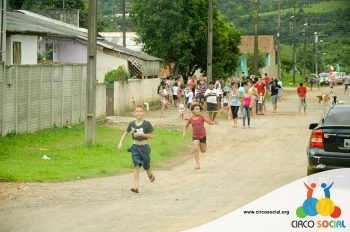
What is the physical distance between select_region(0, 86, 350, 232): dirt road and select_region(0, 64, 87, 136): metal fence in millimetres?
5618

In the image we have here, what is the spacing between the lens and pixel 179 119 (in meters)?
34.1

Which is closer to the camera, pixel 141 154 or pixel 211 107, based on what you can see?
pixel 141 154

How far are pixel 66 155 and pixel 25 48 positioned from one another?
39.6 ft

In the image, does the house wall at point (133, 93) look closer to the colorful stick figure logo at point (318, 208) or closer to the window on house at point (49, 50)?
the window on house at point (49, 50)

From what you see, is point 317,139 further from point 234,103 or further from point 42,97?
point 234,103

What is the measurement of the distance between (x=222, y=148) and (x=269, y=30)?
276ft

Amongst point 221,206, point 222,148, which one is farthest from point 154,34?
point 221,206

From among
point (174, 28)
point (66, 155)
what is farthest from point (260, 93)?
point (66, 155)

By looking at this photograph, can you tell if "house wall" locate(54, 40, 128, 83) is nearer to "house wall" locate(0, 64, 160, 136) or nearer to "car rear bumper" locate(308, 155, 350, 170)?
"house wall" locate(0, 64, 160, 136)

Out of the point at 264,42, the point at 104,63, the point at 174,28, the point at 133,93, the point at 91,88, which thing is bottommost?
the point at 133,93

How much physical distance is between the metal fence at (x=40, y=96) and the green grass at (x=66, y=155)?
1.46ft

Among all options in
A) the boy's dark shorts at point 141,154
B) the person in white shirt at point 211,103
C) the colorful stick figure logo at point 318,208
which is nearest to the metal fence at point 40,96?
the person in white shirt at point 211,103

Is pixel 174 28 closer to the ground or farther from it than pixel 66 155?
farther from it

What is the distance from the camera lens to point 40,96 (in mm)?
25062
